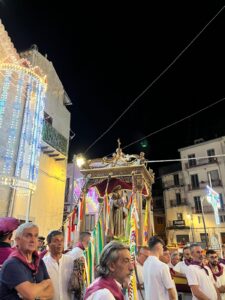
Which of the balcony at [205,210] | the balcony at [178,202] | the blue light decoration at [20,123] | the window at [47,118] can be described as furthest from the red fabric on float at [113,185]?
the balcony at [178,202]

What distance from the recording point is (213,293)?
12.1 ft

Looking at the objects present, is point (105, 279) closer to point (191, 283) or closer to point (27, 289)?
point (27, 289)

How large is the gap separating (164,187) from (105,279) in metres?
36.3

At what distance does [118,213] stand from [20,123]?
7221 mm

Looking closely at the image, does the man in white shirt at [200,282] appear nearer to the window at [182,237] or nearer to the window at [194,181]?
the window at [182,237]

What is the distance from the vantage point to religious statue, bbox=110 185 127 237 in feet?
28.4

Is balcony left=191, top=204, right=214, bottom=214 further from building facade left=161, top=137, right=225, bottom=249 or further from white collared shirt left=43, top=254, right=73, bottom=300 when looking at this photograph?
white collared shirt left=43, top=254, right=73, bottom=300

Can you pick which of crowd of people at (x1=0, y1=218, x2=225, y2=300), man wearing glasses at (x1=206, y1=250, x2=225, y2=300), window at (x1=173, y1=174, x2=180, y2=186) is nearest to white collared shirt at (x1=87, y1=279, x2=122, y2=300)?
crowd of people at (x1=0, y1=218, x2=225, y2=300)

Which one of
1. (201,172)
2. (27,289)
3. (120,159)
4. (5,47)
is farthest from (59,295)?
(201,172)

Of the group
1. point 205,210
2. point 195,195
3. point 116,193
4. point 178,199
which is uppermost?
point 195,195

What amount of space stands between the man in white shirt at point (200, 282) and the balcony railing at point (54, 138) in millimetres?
13666

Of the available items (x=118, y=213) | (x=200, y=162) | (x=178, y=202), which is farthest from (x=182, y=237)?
(x=118, y=213)

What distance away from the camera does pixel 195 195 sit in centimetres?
3238

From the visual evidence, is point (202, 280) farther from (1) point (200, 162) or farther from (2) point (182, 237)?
(1) point (200, 162)
